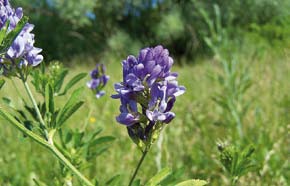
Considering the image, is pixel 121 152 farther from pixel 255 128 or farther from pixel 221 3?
pixel 221 3

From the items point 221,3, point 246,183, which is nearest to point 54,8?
point 221,3

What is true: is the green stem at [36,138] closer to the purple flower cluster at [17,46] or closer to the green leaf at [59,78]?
the purple flower cluster at [17,46]

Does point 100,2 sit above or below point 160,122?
above

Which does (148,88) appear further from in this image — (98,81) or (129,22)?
(129,22)

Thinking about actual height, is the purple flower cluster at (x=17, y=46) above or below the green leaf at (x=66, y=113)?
above

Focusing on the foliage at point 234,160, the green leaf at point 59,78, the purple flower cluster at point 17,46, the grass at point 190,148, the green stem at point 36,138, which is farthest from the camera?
the grass at point 190,148

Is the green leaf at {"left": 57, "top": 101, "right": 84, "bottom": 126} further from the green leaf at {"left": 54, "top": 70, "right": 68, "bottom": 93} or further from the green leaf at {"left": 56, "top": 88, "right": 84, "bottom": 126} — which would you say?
the green leaf at {"left": 54, "top": 70, "right": 68, "bottom": 93}

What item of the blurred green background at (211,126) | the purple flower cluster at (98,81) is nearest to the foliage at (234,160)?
the blurred green background at (211,126)
